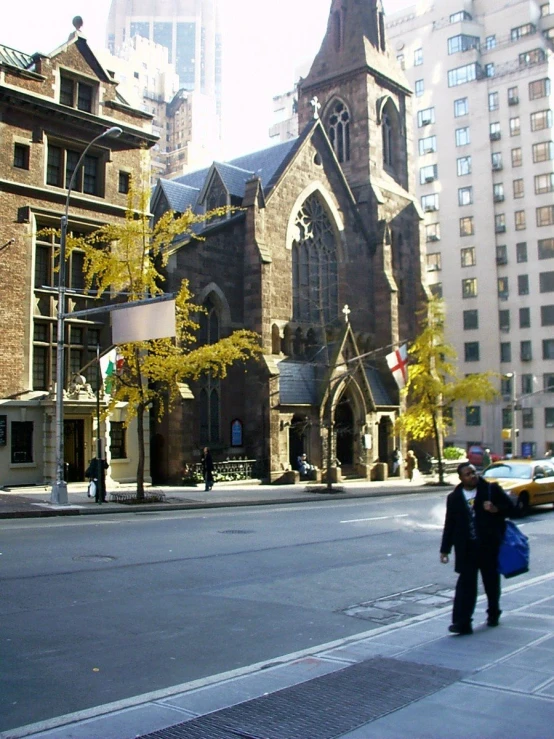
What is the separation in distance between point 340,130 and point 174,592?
1700 inches

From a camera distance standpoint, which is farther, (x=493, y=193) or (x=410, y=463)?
(x=493, y=193)

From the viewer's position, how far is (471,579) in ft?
25.8

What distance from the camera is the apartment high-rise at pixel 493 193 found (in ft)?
215

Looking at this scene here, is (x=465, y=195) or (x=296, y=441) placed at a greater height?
(x=465, y=195)

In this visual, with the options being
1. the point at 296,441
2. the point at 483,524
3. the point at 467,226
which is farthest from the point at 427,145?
the point at 483,524

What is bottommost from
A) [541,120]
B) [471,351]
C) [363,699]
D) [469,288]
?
[363,699]

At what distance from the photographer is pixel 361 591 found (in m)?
10.9

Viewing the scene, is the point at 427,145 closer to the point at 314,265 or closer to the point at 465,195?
the point at 465,195

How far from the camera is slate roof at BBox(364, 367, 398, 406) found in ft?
145

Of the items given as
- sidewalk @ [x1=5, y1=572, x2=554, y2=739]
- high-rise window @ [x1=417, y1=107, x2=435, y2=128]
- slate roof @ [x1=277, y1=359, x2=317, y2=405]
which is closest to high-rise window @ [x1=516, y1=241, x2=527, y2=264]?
high-rise window @ [x1=417, y1=107, x2=435, y2=128]

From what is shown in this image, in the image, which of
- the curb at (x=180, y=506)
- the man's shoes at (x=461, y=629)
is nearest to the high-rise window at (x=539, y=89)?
the curb at (x=180, y=506)

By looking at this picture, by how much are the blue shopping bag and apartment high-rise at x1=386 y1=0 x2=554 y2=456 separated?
193ft

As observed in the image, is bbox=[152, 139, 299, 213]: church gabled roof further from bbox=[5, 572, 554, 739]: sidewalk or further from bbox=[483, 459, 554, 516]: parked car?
bbox=[5, 572, 554, 739]: sidewalk

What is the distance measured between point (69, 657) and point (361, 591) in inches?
185
